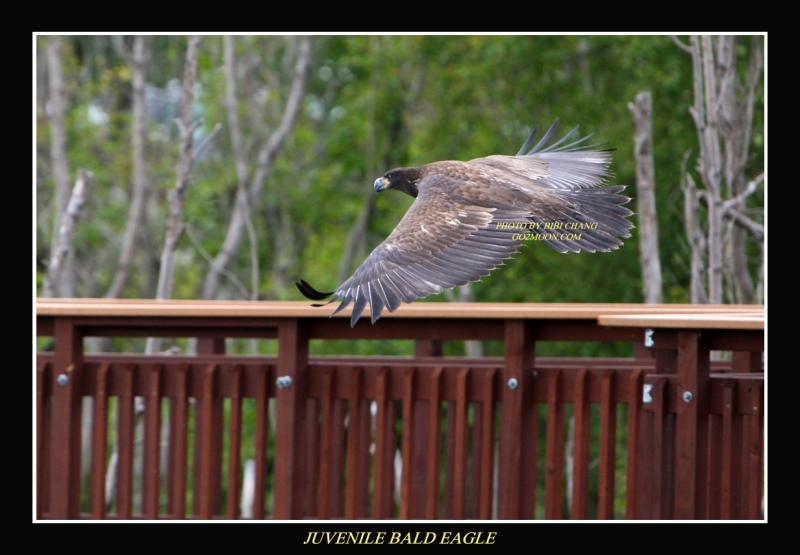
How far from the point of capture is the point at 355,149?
14156mm

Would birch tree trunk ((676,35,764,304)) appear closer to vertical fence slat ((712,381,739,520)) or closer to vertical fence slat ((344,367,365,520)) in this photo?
vertical fence slat ((712,381,739,520))

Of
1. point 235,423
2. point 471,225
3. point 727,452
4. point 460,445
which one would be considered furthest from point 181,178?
point 727,452

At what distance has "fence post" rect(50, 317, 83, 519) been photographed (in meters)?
4.30

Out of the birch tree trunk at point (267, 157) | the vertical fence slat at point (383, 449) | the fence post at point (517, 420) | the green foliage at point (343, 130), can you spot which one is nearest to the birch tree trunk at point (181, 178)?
the vertical fence slat at point (383, 449)

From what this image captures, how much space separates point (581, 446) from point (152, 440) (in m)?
1.54

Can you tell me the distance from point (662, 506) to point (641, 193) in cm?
252

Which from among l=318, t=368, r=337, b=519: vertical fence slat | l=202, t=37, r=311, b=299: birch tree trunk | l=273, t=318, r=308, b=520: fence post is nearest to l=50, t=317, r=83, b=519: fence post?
l=273, t=318, r=308, b=520: fence post

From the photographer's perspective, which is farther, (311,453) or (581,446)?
(311,453)

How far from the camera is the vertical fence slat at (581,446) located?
4.09m

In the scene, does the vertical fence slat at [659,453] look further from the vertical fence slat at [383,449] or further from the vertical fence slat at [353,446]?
the vertical fence slat at [353,446]

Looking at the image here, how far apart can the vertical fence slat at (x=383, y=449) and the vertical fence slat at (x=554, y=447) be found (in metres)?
0.55

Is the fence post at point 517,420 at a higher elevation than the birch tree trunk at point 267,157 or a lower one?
lower

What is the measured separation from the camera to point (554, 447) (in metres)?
4.17

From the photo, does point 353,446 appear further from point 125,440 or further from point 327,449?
point 125,440
